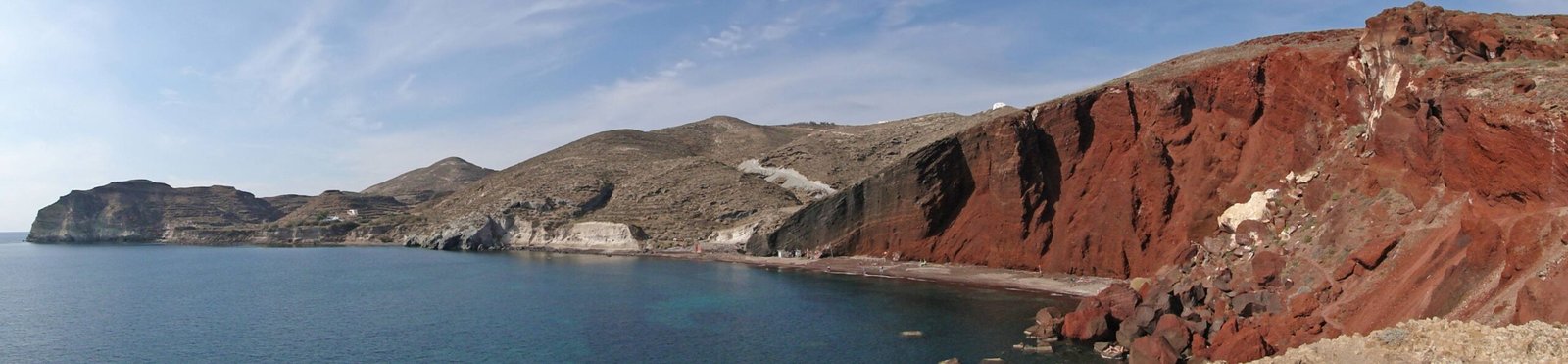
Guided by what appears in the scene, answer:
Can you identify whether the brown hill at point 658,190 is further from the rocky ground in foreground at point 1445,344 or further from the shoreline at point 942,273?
the rocky ground in foreground at point 1445,344

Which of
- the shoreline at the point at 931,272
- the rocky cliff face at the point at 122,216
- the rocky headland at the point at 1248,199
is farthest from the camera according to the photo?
the rocky cliff face at the point at 122,216

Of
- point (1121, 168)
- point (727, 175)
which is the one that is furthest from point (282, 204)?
point (1121, 168)

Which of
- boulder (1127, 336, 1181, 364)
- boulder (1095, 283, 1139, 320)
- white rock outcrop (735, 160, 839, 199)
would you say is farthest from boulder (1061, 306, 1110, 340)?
white rock outcrop (735, 160, 839, 199)

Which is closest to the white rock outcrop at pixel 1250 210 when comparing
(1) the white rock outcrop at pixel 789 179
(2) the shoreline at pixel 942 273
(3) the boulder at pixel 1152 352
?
(2) the shoreline at pixel 942 273

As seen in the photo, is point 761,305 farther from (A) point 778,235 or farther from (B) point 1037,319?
(A) point 778,235

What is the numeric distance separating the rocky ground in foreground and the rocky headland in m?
0.75

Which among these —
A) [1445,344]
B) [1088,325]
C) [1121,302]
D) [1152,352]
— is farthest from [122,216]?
[1445,344]

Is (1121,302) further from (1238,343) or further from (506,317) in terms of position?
(506,317)

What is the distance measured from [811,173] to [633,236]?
934 inches

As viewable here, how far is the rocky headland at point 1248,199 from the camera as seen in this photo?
2231cm

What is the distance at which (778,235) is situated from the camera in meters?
75.1

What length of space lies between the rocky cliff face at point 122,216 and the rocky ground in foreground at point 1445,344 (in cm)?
16270

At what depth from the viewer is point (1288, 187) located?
1500 inches

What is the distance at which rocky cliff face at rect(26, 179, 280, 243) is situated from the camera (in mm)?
137875
